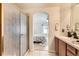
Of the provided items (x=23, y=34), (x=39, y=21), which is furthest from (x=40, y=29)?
(x=23, y=34)

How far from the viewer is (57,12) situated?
2.28 metres

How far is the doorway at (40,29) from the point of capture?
2.17 meters

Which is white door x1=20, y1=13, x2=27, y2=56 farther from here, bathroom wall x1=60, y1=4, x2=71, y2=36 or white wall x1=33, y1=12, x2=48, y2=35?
bathroom wall x1=60, y1=4, x2=71, y2=36

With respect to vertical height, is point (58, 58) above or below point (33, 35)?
below

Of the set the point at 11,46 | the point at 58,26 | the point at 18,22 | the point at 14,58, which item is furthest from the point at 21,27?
the point at 14,58

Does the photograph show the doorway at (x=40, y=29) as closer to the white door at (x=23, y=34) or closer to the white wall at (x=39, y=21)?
the white wall at (x=39, y=21)

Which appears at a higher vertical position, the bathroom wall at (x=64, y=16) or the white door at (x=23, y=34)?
the bathroom wall at (x=64, y=16)

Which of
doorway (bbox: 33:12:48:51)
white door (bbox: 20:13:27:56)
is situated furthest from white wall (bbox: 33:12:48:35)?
white door (bbox: 20:13:27:56)

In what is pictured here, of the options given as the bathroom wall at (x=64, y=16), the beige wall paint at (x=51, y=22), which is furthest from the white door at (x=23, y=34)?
the bathroom wall at (x=64, y=16)

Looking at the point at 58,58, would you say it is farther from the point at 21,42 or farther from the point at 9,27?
the point at 21,42

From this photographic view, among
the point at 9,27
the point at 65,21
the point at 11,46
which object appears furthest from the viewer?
the point at 65,21

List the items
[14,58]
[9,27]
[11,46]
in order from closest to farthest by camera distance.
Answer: [14,58] < [9,27] < [11,46]

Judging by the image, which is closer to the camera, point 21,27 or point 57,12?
point 57,12

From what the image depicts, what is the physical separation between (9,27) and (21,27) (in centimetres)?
41
